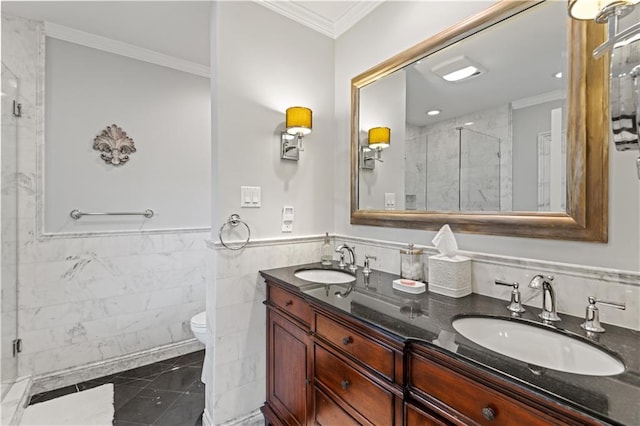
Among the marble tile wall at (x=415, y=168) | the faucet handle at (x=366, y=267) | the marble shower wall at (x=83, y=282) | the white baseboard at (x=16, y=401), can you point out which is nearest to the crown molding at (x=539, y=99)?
the marble tile wall at (x=415, y=168)

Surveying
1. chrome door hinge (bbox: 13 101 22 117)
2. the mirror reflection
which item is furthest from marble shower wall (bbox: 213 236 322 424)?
chrome door hinge (bbox: 13 101 22 117)

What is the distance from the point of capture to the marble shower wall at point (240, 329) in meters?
1.70

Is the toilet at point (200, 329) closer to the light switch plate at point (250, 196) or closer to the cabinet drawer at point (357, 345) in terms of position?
the light switch plate at point (250, 196)

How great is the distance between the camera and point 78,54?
230 cm

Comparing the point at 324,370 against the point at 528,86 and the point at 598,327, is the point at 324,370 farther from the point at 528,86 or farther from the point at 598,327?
the point at 528,86

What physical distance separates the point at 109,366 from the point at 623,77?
131 inches

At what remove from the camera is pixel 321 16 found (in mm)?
2055

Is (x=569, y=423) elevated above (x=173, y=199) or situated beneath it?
situated beneath

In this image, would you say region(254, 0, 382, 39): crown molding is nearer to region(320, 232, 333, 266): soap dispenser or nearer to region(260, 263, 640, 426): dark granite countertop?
region(320, 232, 333, 266): soap dispenser

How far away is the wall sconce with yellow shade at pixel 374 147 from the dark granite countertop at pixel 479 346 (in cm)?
76

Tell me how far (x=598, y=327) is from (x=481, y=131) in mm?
877

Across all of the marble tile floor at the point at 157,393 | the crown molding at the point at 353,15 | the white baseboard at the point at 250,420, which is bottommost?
the marble tile floor at the point at 157,393

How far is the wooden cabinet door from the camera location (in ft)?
4.68

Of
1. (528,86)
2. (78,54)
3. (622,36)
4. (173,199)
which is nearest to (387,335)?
(622,36)
